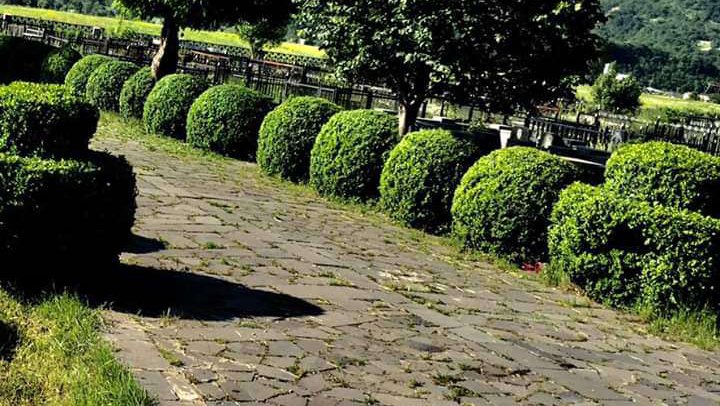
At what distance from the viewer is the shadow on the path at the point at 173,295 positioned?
211 inches

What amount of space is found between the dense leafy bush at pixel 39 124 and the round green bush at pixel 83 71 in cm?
1355

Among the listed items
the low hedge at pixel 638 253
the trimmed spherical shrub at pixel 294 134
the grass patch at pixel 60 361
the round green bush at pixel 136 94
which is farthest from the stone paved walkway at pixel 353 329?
the round green bush at pixel 136 94

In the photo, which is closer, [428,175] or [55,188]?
[55,188]

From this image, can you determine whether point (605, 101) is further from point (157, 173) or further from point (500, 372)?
point (500, 372)

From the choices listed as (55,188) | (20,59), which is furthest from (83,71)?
(55,188)

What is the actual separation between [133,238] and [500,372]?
3351 millimetres

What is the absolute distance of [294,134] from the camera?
12.5m

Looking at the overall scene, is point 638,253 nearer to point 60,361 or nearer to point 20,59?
point 60,361

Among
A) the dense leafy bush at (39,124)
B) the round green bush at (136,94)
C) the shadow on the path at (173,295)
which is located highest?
the dense leafy bush at (39,124)

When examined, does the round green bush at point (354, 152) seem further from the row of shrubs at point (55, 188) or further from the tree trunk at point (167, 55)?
the tree trunk at point (167, 55)

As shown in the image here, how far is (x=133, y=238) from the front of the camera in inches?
286

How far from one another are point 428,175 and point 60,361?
626cm

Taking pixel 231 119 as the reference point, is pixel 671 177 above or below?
above

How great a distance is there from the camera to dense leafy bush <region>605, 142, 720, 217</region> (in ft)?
26.3
